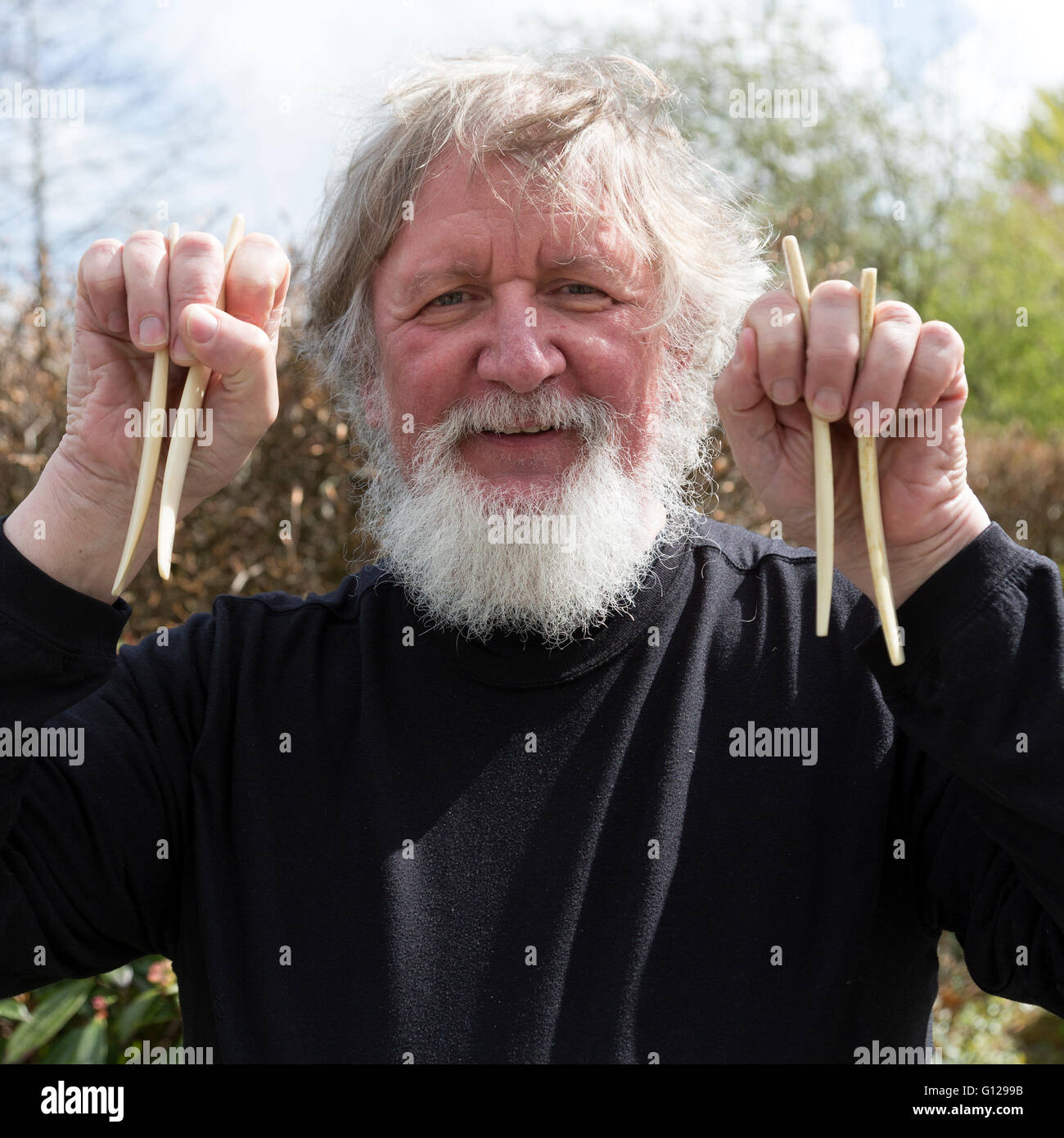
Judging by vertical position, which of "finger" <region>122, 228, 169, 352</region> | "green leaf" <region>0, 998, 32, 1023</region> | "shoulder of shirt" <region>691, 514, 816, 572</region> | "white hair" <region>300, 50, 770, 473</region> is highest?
"white hair" <region>300, 50, 770, 473</region>

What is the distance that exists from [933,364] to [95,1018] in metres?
2.53

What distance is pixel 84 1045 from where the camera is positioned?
2.82m

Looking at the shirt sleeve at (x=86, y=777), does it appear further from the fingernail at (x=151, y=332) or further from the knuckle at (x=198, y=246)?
the knuckle at (x=198, y=246)

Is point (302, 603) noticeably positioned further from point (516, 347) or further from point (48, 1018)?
point (48, 1018)

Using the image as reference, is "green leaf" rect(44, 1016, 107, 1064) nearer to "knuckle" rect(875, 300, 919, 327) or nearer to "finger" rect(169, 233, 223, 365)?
"finger" rect(169, 233, 223, 365)

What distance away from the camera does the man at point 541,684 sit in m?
1.46

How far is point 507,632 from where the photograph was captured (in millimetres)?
1991

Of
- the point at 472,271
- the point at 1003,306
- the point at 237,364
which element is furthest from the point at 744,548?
the point at 1003,306

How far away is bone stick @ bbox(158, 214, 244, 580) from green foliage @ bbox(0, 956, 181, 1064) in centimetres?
176

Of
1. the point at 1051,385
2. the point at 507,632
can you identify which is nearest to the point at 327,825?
the point at 507,632

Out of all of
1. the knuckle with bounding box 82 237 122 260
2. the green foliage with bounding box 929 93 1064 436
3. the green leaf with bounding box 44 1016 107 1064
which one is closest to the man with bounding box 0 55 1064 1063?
the knuckle with bounding box 82 237 122 260

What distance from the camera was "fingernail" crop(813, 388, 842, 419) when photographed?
1366 millimetres

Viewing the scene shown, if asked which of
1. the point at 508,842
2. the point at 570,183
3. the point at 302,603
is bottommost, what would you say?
the point at 508,842
